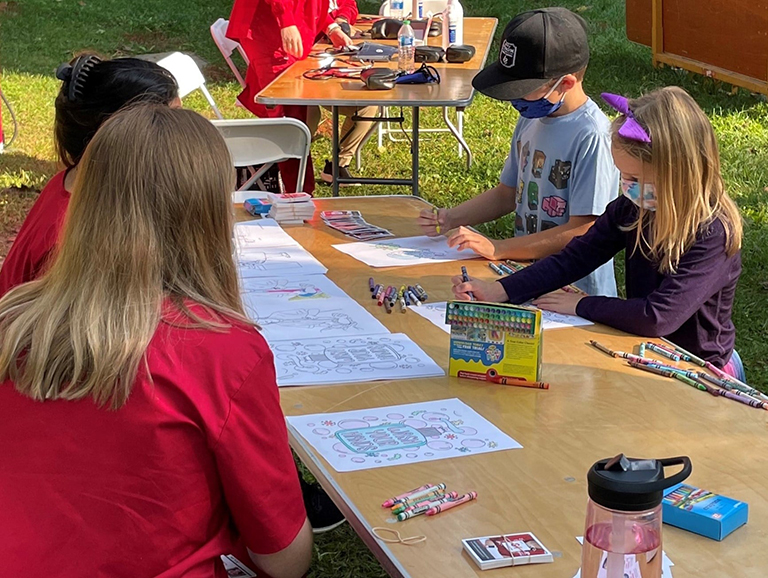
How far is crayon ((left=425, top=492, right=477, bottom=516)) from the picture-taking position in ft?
5.40

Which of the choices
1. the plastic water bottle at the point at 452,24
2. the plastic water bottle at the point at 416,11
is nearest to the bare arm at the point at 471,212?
the plastic water bottle at the point at 452,24

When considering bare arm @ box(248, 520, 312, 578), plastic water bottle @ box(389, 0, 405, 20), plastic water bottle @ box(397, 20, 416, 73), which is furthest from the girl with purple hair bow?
plastic water bottle @ box(389, 0, 405, 20)

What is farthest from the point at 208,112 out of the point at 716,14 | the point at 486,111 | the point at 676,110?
the point at 676,110

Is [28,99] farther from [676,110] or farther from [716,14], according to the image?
[676,110]

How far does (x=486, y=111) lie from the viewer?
8305mm

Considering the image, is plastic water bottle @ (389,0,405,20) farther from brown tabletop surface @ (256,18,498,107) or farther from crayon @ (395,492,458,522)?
crayon @ (395,492,458,522)

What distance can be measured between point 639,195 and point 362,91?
2.56 metres

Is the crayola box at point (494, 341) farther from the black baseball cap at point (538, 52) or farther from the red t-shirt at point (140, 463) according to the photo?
the black baseball cap at point (538, 52)

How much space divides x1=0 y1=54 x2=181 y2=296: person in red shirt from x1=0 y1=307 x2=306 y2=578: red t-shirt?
989 millimetres

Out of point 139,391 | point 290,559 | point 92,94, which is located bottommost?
point 290,559

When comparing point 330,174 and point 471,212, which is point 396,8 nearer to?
point 330,174

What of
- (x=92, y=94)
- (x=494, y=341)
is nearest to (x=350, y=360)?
(x=494, y=341)

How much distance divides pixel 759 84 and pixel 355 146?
3239 millimetres

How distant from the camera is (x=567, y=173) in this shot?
309cm
